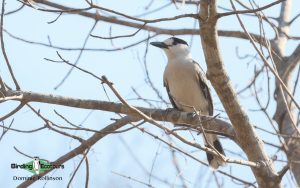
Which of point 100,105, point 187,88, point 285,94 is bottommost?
point 100,105

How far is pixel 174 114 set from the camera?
12.5 feet

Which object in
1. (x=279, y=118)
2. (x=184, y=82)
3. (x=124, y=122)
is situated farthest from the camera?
(x=184, y=82)

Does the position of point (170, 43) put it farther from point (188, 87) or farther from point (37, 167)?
point (37, 167)

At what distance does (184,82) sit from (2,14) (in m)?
2.24

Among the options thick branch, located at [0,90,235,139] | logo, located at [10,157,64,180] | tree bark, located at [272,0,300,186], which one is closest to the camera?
thick branch, located at [0,90,235,139]

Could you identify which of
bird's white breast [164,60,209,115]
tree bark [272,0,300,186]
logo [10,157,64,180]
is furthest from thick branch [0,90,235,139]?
bird's white breast [164,60,209,115]

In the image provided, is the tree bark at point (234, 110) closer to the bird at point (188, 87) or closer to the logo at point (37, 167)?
the logo at point (37, 167)

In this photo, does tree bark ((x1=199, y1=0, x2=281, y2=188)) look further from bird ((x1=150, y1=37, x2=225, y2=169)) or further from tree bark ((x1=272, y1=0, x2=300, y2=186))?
bird ((x1=150, y1=37, x2=225, y2=169))

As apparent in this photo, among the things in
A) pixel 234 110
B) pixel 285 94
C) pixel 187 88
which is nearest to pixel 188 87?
pixel 187 88

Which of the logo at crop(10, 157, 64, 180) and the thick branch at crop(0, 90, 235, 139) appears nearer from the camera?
the thick branch at crop(0, 90, 235, 139)

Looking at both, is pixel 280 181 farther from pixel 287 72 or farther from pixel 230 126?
pixel 287 72

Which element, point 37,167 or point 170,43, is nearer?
point 37,167

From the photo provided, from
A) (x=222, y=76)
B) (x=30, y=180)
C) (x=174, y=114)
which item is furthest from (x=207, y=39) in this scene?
(x=30, y=180)

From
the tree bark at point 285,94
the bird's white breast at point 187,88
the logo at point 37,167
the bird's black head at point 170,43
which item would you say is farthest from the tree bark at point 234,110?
the bird's black head at point 170,43
